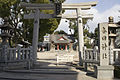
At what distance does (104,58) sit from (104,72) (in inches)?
26.7

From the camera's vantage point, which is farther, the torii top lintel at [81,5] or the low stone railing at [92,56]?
the torii top lintel at [81,5]

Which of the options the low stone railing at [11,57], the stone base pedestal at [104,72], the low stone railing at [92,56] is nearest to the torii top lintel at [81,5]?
the low stone railing at [92,56]

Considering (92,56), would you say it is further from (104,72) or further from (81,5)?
(81,5)

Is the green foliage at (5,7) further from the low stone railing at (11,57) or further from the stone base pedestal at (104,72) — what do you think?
the stone base pedestal at (104,72)

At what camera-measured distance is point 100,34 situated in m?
6.34

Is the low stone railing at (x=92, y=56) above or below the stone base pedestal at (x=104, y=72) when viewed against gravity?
above

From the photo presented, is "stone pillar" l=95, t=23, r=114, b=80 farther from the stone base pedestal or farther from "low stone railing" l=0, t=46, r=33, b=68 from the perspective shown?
"low stone railing" l=0, t=46, r=33, b=68

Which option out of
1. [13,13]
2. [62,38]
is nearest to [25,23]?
[13,13]

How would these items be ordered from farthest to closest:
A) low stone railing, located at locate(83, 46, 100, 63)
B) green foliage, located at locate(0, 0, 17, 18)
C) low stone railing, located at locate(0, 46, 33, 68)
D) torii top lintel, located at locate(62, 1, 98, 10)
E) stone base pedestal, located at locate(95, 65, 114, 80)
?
1. green foliage, located at locate(0, 0, 17, 18)
2. torii top lintel, located at locate(62, 1, 98, 10)
3. low stone railing, located at locate(83, 46, 100, 63)
4. low stone railing, located at locate(0, 46, 33, 68)
5. stone base pedestal, located at locate(95, 65, 114, 80)

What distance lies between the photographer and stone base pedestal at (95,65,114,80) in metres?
6.15

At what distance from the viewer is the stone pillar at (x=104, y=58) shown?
6.16 meters

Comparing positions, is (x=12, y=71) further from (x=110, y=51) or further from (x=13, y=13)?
(x=13, y=13)

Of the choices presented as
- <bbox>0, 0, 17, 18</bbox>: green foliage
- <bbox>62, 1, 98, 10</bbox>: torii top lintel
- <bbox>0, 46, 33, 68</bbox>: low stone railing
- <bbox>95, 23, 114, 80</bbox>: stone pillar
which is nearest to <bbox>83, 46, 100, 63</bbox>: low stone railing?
<bbox>95, 23, 114, 80</bbox>: stone pillar

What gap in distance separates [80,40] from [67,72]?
12.8 ft
